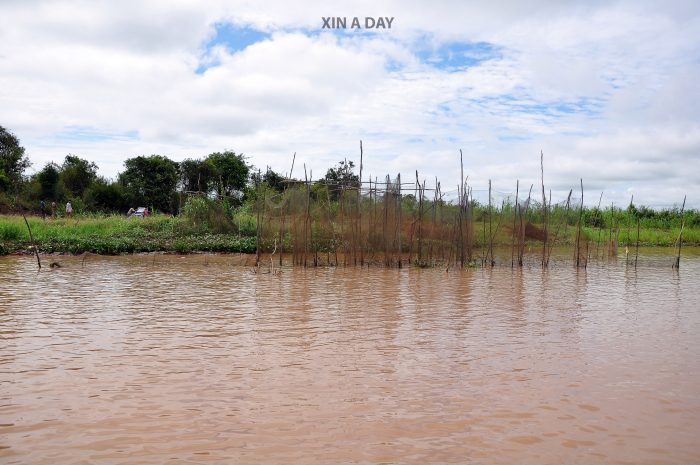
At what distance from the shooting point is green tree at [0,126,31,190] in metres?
26.9

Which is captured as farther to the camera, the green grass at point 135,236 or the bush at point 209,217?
the bush at point 209,217

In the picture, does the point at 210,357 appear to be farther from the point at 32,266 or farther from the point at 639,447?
the point at 32,266

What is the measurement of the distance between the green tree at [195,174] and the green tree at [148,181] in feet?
3.33

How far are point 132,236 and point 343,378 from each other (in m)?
12.7

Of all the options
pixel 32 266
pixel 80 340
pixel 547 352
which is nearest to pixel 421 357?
pixel 547 352

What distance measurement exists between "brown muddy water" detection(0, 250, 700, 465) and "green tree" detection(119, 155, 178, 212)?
19.6 metres

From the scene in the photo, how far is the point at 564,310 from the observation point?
7312 mm

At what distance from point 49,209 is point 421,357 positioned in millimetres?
23912

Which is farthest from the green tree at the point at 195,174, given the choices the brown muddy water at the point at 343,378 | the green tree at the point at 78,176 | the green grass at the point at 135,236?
the brown muddy water at the point at 343,378

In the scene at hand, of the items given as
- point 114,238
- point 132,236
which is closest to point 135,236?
point 132,236

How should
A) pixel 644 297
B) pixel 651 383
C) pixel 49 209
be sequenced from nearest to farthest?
pixel 651 383
pixel 644 297
pixel 49 209

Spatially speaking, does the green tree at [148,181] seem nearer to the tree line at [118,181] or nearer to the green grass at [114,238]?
the tree line at [118,181]

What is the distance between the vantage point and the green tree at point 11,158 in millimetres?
26859

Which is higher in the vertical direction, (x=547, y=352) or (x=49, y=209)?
(x=49, y=209)
